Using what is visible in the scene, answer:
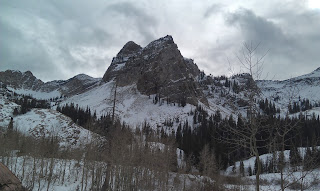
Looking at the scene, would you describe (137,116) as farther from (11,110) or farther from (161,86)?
(11,110)

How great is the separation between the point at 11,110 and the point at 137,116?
67175 millimetres

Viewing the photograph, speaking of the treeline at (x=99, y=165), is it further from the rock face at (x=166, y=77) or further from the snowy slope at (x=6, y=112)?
the rock face at (x=166, y=77)

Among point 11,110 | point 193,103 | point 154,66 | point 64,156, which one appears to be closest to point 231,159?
point 64,156

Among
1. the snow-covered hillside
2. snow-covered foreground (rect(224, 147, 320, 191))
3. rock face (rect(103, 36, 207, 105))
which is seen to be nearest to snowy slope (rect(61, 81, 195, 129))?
rock face (rect(103, 36, 207, 105))

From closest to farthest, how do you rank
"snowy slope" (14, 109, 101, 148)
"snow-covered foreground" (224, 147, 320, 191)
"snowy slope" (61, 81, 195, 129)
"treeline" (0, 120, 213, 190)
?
"snow-covered foreground" (224, 147, 320, 191) < "treeline" (0, 120, 213, 190) < "snowy slope" (14, 109, 101, 148) < "snowy slope" (61, 81, 195, 129)

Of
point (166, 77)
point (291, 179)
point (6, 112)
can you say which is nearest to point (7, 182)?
point (291, 179)

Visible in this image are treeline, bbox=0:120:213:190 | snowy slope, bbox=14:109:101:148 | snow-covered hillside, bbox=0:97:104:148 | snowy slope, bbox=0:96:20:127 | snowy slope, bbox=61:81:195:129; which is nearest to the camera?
treeline, bbox=0:120:213:190

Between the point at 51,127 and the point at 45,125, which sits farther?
the point at 45,125

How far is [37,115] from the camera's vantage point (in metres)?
75.7

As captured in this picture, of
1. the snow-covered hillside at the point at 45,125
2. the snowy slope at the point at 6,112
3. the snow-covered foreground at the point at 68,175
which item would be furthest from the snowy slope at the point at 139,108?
the snow-covered foreground at the point at 68,175

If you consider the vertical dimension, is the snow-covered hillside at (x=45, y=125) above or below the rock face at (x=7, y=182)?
above

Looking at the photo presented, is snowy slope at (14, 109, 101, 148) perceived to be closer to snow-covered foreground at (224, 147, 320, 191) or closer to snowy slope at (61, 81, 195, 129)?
snow-covered foreground at (224, 147, 320, 191)

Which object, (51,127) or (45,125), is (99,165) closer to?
(51,127)

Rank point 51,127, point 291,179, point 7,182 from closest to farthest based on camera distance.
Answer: point 7,182, point 291,179, point 51,127
